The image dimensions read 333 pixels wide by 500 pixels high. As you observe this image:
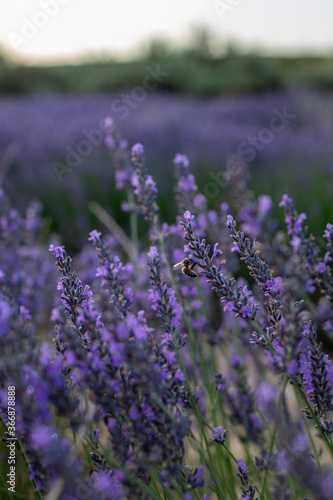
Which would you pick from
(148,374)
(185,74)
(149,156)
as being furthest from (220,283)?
(185,74)

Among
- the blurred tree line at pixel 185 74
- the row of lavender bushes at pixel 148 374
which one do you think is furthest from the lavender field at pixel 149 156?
the blurred tree line at pixel 185 74

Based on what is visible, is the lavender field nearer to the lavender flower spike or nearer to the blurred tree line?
the lavender flower spike

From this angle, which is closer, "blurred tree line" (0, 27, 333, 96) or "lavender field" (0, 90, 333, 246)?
"lavender field" (0, 90, 333, 246)

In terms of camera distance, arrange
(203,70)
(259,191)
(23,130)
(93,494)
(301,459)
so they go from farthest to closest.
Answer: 1. (203,70)
2. (23,130)
3. (259,191)
4. (93,494)
5. (301,459)

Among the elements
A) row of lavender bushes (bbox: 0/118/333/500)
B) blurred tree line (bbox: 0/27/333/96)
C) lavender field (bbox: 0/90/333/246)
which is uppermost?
blurred tree line (bbox: 0/27/333/96)

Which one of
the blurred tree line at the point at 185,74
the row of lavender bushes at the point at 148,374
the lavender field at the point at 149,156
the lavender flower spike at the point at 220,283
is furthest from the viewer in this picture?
the blurred tree line at the point at 185,74

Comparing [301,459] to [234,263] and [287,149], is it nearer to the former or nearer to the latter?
[234,263]

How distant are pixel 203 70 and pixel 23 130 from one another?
9.03 meters

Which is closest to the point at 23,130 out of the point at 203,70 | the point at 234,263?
the point at 234,263

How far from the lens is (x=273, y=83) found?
15.3 m

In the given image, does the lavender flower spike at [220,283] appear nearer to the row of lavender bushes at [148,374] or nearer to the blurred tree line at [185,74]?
the row of lavender bushes at [148,374]

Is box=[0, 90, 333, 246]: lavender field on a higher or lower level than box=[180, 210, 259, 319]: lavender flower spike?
higher

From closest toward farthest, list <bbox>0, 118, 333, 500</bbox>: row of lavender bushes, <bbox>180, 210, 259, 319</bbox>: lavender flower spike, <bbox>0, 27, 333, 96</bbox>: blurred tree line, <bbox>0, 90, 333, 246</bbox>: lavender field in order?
<bbox>0, 118, 333, 500</bbox>: row of lavender bushes → <bbox>180, 210, 259, 319</bbox>: lavender flower spike → <bbox>0, 90, 333, 246</bbox>: lavender field → <bbox>0, 27, 333, 96</bbox>: blurred tree line

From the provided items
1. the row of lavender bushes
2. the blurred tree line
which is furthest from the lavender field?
the blurred tree line
